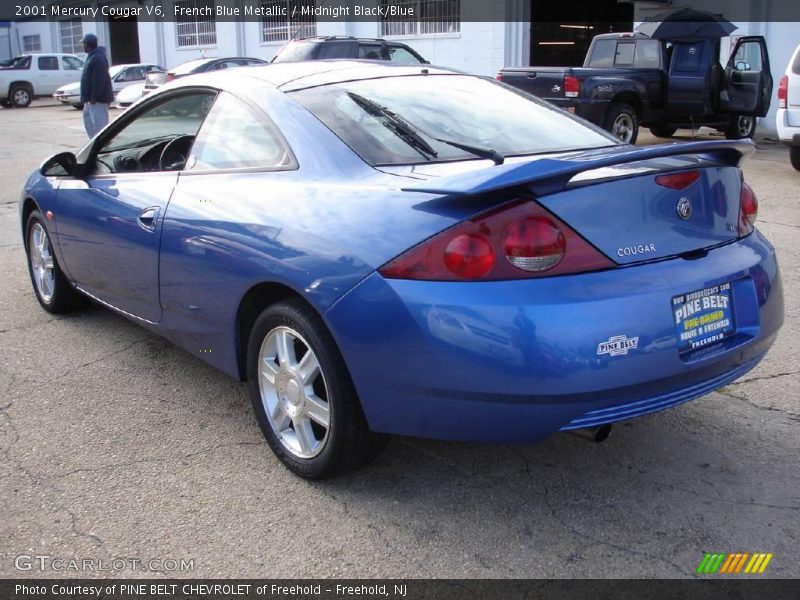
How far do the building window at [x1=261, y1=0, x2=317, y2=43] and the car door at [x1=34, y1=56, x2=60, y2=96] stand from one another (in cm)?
806

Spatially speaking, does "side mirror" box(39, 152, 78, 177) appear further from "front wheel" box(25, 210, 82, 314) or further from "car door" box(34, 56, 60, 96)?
"car door" box(34, 56, 60, 96)

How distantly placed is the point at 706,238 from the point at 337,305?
4.34 ft

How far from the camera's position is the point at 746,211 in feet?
11.0

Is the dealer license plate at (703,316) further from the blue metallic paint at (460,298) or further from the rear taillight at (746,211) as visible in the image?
the rear taillight at (746,211)

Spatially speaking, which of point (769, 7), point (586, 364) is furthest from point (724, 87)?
Result: point (586, 364)

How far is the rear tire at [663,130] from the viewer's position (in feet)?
48.5

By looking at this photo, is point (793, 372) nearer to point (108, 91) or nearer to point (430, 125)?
point (430, 125)

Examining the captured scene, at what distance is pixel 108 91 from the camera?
42.5ft

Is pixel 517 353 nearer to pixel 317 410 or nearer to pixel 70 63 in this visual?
pixel 317 410

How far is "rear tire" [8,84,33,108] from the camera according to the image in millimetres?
28484

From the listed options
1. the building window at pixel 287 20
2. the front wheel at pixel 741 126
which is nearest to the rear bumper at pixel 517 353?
the front wheel at pixel 741 126

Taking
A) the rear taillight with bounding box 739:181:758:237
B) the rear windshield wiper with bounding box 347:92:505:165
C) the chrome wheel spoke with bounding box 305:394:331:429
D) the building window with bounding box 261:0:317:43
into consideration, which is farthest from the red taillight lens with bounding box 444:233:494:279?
the building window with bounding box 261:0:317:43

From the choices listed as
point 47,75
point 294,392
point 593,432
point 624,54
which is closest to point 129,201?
point 294,392

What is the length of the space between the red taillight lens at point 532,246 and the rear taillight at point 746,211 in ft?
3.13
